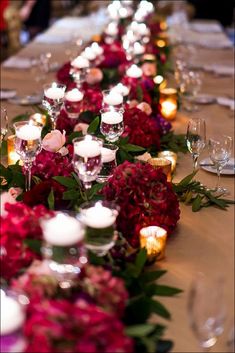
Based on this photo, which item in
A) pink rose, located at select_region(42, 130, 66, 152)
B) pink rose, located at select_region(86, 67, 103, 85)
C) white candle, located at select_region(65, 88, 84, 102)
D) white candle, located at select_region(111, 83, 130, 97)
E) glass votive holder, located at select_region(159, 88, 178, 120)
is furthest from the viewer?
pink rose, located at select_region(86, 67, 103, 85)

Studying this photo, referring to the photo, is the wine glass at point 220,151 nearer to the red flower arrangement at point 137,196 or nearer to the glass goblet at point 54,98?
the red flower arrangement at point 137,196

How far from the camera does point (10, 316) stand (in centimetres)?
107

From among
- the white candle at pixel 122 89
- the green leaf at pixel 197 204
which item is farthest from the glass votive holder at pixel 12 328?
the white candle at pixel 122 89

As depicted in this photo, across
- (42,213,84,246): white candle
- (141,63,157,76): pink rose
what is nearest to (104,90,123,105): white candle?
(141,63,157,76): pink rose

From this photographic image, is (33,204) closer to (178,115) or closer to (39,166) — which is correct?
(39,166)

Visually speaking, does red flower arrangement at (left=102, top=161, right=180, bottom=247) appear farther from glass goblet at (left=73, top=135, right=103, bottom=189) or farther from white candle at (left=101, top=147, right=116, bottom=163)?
white candle at (left=101, top=147, right=116, bottom=163)

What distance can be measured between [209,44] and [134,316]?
13.0 feet

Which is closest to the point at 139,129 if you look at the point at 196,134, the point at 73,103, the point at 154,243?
the point at 196,134

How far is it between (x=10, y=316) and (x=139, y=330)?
22 cm

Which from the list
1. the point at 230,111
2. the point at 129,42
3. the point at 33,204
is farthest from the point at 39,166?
the point at 129,42

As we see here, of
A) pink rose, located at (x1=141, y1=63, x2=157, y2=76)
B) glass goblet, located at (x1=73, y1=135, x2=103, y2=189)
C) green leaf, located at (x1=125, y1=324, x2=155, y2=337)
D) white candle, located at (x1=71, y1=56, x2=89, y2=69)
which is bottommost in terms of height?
pink rose, located at (x1=141, y1=63, x2=157, y2=76)

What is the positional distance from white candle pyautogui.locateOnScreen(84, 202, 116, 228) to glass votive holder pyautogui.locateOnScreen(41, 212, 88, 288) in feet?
0.33

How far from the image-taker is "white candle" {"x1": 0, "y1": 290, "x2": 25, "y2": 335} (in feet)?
3.45

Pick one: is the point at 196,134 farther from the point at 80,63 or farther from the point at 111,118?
the point at 80,63
